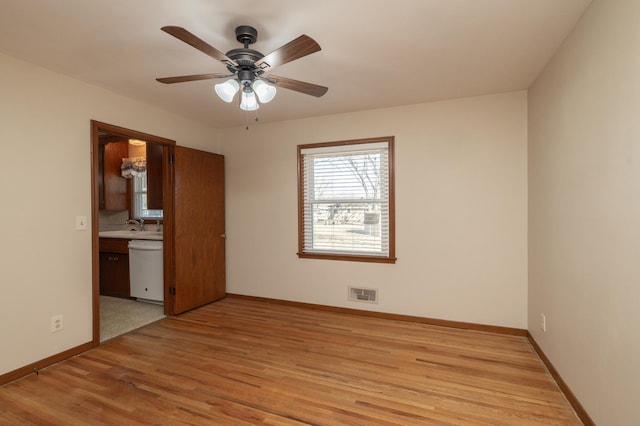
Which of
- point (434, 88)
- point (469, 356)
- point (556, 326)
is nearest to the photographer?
point (556, 326)

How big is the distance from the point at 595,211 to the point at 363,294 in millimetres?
2485

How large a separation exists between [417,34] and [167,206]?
3214 mm

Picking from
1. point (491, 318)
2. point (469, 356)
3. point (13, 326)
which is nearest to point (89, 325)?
point (13, 326)

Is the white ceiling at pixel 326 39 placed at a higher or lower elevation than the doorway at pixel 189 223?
higher

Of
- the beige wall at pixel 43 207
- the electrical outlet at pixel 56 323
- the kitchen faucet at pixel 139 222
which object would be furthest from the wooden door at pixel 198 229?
the kitchen faucet at pixel 139 222

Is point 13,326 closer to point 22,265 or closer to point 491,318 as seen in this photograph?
point 22,265

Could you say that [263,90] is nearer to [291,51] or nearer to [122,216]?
[291,51]

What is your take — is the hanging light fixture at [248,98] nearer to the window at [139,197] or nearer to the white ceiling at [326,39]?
the white ceiling at [326,39]

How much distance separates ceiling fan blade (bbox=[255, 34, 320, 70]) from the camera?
162cm

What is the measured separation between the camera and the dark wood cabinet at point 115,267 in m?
4.62

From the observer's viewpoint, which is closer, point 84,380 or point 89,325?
point 84,380

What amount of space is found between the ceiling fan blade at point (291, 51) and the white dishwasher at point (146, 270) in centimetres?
323

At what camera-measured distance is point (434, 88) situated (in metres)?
3.12

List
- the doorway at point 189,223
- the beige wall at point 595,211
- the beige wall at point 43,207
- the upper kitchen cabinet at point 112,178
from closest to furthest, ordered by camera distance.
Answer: the beige wall at point 595,211
the beige wall at point 43,207
the doorway at point 189,223
the upper kitchen cabinet at point 112,178
